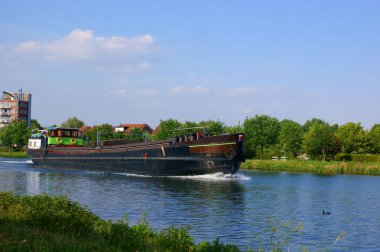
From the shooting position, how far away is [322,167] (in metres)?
80.7

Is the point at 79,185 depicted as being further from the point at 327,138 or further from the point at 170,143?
the point at 327,138

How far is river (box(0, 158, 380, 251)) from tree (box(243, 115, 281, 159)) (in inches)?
2232

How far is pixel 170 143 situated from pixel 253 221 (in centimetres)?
3004

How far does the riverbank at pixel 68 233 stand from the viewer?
12.2 metres

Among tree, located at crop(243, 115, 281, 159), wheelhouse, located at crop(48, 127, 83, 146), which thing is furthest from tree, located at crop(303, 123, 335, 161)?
wheelhouse, located at crop(48, 127, 83, 146)

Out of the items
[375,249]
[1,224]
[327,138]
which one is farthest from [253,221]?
[327,138]

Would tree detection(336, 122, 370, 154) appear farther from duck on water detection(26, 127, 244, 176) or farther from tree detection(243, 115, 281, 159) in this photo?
duck on water detection(26, 127, 244, 176)

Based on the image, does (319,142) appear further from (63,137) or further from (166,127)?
(63,137)

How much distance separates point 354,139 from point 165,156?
212ft

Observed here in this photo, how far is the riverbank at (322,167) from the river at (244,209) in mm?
23035

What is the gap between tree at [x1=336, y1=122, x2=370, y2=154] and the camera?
109938mm

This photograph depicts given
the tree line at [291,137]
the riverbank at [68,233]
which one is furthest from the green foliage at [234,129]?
the riverbank at [68,233]

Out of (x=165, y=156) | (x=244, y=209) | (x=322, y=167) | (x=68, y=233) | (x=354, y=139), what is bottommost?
(x=244, y=209)

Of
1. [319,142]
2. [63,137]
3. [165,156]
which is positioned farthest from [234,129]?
[165,156]
